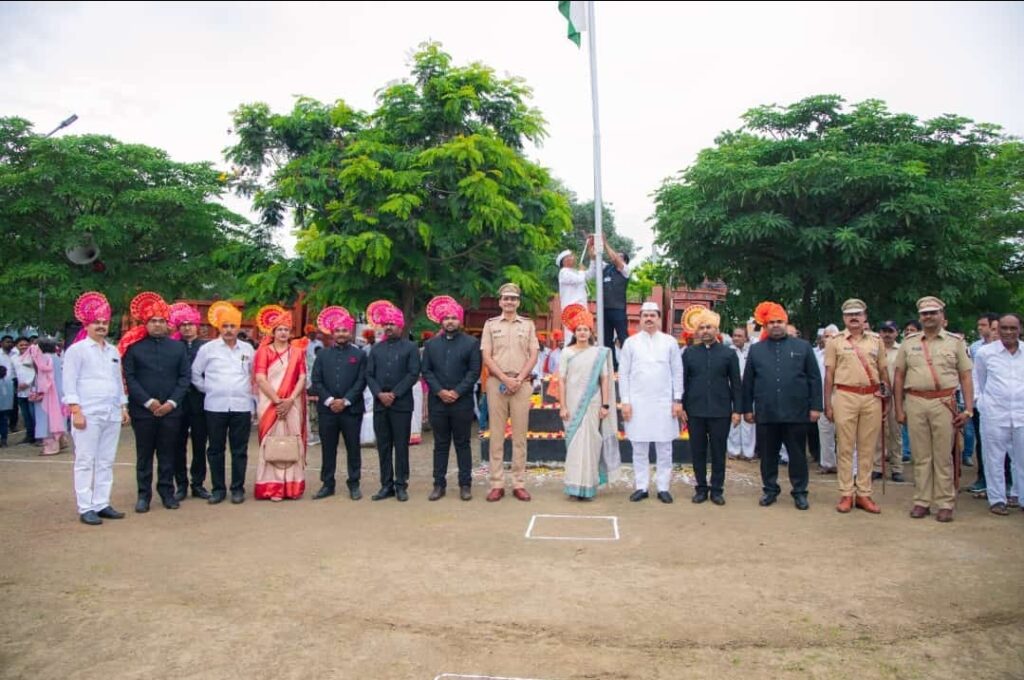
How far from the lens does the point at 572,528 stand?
6578mm

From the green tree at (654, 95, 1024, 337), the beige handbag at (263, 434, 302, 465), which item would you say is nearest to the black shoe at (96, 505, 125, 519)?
the beige handbag at (263, 434, 302, 465)

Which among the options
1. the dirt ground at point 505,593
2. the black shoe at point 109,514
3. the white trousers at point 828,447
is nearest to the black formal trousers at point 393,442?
the dirt ground at point 505,593

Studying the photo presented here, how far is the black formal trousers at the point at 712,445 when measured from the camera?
754cm

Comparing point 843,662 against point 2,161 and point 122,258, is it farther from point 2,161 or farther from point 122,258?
point 2,161

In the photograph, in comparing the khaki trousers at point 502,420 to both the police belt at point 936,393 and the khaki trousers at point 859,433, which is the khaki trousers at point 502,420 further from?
the police belt at point 936,393

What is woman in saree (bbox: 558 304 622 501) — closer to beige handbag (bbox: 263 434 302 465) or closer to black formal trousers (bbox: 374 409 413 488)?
black formal trousers (bbox: 374 409 413 488)

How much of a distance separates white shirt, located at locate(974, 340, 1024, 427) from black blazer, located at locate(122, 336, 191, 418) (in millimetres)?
7794

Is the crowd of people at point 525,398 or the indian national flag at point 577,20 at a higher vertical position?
the indian national flag at point 577,20

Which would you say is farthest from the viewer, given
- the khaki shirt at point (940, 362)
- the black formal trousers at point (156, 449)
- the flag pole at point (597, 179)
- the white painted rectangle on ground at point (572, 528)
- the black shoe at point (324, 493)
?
the flag pole at point (597, 179)

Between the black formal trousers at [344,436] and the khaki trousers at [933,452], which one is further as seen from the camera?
the black formal trousers at [344,436]

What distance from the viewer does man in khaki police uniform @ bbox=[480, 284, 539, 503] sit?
774 cm

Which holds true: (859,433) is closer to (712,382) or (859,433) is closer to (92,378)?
(712,382)

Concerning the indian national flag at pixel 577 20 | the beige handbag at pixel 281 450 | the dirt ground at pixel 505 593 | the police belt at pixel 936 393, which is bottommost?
the dirt ground at pixel 505 593

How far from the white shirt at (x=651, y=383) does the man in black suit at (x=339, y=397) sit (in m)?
2.78
